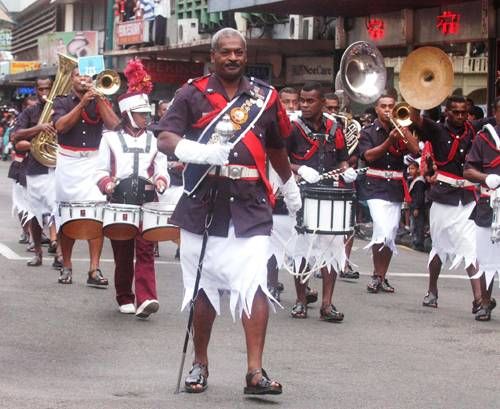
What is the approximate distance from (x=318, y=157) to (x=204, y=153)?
4330 mm

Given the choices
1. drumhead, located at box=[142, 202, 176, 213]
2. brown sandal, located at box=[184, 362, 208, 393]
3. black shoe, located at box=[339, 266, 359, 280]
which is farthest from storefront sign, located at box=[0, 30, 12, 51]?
brown sandal, located at box=[184, 362, 208, 393]

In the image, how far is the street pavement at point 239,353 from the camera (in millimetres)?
8609

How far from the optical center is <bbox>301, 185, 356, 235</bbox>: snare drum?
11836 millimetres

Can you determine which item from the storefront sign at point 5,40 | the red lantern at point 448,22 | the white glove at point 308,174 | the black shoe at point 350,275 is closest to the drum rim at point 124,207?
the white glove at point 308,174

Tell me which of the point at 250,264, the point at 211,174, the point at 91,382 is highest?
the point at 211,174

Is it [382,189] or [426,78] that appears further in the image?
[426,78]

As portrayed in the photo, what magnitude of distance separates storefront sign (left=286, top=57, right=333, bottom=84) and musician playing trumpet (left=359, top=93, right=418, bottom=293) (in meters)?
17.8

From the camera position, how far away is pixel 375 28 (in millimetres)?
28891

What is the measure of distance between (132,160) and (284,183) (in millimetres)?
2824

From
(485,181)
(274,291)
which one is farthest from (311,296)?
(485,181)

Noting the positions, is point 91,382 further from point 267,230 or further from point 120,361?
point 267,230

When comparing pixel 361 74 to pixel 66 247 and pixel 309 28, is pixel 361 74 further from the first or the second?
pixel 309 28

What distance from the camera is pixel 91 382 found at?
8.99m

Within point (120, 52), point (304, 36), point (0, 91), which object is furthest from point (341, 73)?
point (0, 91)
